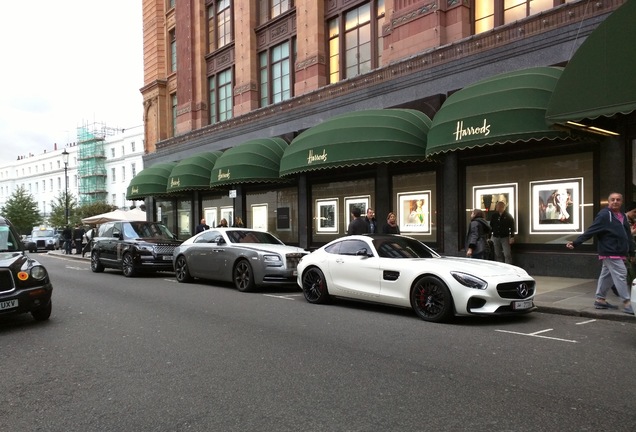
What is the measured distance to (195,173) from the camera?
23.0 m

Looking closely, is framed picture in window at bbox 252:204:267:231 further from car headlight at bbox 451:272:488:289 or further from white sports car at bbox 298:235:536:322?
car headlight at bbox 451:272:488:289

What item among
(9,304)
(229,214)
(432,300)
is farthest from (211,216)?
(432,300)

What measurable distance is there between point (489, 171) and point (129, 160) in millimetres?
56031

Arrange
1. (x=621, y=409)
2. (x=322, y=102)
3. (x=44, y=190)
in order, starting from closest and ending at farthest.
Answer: (x=621, y=409) → (x=322, y=102) → (x=44, y=190)

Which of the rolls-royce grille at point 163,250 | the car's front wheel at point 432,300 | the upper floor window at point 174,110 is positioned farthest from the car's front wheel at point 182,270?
the upper floor window at point 174,110

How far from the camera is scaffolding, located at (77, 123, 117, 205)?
67.3m

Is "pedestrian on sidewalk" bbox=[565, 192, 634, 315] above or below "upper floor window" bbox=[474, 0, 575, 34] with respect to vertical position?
below

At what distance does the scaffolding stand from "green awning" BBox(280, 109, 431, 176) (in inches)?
2255

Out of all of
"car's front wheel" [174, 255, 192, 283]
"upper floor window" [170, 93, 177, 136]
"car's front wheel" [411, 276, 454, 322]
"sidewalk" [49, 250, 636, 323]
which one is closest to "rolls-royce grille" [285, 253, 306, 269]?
"car's front wheel" [174, 255, 192, 283]

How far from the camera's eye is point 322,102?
61.3 feet

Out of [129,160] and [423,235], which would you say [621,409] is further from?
[129,160]

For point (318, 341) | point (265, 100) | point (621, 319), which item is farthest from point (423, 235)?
point (265, 100)

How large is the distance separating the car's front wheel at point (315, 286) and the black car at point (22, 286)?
4.53 meters

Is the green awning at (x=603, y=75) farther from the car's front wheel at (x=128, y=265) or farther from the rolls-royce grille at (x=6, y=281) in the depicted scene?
the car's front wheel at (x=128, y=265)
